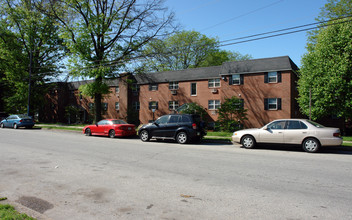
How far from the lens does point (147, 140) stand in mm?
15016

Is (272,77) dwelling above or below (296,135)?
above

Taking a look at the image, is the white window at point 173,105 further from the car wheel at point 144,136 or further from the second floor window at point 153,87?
the car wheel at point 144,136

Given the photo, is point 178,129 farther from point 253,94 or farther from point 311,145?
point 253,94

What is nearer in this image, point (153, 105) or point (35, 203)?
point (35, 203)

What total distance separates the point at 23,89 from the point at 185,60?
29280 mm

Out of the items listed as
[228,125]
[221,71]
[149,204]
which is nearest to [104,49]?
[221,71]

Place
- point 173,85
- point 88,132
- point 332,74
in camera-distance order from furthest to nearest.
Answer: point 173,85, point 332,74, point 88,132

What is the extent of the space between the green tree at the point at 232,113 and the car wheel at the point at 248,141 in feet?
38.1

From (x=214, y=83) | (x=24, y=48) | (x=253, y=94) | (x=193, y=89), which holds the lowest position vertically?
(x=253, y=94)

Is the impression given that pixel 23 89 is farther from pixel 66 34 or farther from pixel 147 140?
pixel 147 140

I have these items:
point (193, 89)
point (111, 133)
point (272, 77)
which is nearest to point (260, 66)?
point (272, 77)

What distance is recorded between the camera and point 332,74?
64.1 feet

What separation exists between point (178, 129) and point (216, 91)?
14.8 meters

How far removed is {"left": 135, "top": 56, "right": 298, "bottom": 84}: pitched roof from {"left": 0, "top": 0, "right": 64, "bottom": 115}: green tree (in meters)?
17.0
